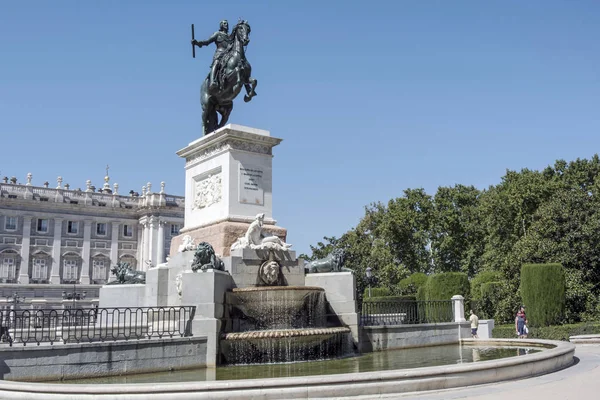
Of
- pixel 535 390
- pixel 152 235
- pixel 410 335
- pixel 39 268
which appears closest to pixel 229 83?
pixel 410 335

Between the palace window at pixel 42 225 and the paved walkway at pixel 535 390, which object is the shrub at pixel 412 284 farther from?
the palace window at pixel 42 225

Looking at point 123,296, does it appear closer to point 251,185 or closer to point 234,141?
→ point 251,185

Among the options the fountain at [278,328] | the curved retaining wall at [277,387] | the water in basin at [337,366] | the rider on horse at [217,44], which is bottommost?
the water in basin at [337,366]

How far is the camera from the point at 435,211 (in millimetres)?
65938

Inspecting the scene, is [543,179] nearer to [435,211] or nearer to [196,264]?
[435,211]

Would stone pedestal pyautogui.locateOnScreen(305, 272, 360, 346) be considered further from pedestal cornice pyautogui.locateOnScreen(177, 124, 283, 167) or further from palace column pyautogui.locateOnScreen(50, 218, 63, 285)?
palace column pyautogui.locateOnScreen(50, 218, 63, 285)

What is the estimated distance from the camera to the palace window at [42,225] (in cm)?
10018

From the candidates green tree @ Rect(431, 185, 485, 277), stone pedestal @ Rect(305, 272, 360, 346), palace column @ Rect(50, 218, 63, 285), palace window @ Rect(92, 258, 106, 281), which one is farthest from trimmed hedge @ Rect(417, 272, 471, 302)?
palace window @ Rect(92, 258, 106, 281)

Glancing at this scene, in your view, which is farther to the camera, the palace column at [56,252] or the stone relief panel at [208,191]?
the palace column at [56,252]

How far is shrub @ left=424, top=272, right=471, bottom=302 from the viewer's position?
37.0 m

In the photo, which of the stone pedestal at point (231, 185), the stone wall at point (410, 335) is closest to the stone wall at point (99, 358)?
the stone pedestal at point (231, 185)

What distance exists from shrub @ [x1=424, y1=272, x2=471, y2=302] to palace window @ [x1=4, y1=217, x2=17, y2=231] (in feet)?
260

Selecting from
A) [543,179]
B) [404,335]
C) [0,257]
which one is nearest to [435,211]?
[543,179]

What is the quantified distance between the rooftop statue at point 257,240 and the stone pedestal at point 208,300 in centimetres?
145
